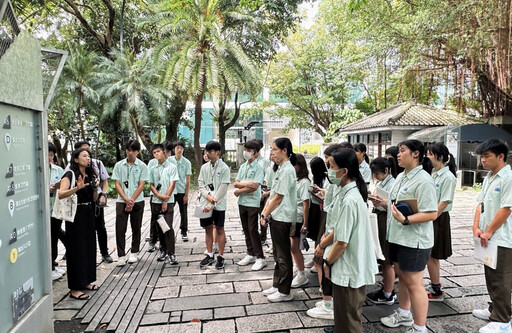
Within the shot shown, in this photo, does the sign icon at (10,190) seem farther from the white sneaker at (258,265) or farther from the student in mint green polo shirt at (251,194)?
the white sneaker at (258,265)

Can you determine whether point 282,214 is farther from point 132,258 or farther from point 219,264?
point 132,258

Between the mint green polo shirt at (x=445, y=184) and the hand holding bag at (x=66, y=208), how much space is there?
152 inches

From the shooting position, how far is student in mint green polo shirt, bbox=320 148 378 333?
238 centimetres

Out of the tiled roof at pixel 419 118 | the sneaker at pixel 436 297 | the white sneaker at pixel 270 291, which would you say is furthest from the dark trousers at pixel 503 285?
the tiled roof at pixel 419 118

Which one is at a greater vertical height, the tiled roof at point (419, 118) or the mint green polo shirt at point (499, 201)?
the tiled roof at point (419, 118)

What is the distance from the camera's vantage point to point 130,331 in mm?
3100

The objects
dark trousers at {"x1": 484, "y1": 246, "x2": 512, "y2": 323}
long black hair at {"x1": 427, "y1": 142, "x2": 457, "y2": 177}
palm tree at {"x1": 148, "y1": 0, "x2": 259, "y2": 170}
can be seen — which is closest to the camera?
dark trousers at {"x1": 484, "y1": 246, "x2": 512, "y2": 323}

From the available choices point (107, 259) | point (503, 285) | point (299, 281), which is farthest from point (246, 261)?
point (503, 285)

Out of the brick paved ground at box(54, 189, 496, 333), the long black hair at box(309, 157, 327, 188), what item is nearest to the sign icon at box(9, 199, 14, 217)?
the brick paved ground at box(54, 189, 496, 333)

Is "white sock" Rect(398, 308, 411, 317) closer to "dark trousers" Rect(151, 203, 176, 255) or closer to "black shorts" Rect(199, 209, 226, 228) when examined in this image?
"black shorts" Rect(199, 209, 226, 228)

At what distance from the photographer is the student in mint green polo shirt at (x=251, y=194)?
4512 millimetres

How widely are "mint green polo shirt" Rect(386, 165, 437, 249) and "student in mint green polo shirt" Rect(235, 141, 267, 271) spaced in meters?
2.00

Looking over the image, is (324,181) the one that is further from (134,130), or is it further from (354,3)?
(134,130)

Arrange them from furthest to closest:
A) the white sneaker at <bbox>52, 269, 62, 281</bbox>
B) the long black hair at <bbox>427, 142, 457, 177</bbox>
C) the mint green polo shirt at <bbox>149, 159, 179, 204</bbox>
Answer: the mint green polo shirt at <bbox>149, 159, 179, 204</bbox> < the white sneaker at <bbox>52, 269, 62, 281</bbox> < the long black hair at <bbox>427, 142, 457, 177</bbox>
